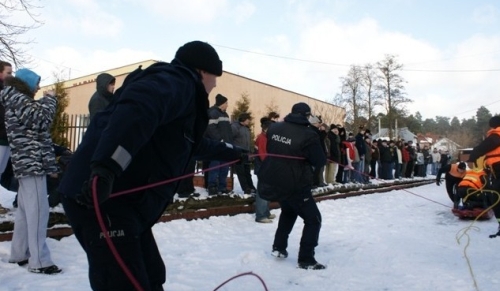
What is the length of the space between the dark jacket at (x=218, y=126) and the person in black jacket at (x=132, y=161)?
655cm

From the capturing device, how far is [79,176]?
236cm

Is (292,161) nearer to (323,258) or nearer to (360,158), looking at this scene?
(323,258)

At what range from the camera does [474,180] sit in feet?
33.3

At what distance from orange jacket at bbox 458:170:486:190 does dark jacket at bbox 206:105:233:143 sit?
5126 mm

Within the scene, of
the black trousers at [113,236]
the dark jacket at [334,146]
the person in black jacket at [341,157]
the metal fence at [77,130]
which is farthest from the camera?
the person in black jacket at [341,157]

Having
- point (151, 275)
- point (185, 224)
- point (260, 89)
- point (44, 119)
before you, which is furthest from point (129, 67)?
point (151, 275)

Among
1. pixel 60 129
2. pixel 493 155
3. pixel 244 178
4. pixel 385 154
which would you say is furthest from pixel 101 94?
pixel 385 154

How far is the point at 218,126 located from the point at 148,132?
717 centimetres

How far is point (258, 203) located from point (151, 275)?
20.6ft

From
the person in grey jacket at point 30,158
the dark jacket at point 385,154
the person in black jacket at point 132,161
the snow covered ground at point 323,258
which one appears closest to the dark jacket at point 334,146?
the snow covered ground at point 323,258

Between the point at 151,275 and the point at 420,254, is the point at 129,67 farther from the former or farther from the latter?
the point at 151,275

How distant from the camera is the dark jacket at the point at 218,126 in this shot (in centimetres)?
926

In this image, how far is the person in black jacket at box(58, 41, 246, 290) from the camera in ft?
6.89

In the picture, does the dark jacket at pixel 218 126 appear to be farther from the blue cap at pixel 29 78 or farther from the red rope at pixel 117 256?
the red rope at pixel 117 256
